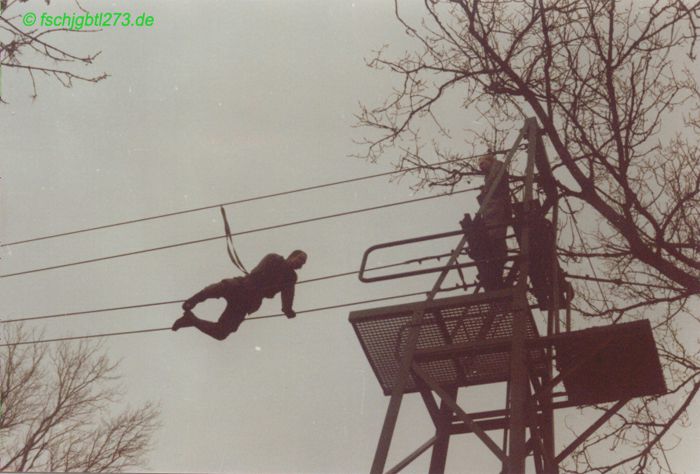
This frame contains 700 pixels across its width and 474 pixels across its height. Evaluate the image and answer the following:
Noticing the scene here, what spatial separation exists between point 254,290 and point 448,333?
3.67m

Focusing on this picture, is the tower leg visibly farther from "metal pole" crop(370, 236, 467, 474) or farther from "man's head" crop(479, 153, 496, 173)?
"man's head" crop(479, 153, 496, 173)

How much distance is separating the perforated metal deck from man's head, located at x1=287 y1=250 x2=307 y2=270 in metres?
2.87

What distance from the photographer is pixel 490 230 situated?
26.3 feet

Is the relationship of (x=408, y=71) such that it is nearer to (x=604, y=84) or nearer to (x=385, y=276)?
(x=604, y=84)

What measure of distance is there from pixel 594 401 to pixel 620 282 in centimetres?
438

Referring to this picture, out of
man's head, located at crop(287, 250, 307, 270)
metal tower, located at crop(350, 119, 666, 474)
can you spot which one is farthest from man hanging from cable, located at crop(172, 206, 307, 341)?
metal tower, located at crop(350, 119, 666, 474)

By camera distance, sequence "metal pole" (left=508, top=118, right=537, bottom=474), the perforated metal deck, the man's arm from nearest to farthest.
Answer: "metal pole" (left=508, top=118, right=537, bottom=474) < the perforated metal deck < the man's arm

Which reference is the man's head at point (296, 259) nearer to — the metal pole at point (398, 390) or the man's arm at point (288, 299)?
the man's arm at point (288, 299)

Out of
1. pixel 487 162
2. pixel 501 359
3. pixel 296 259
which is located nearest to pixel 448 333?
pixel 501 359

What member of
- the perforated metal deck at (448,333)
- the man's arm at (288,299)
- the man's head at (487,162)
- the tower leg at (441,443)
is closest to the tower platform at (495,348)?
the perforated metal deck at (448,333)

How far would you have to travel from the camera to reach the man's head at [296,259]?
10.2 metres

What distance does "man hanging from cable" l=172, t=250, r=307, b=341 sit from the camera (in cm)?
993

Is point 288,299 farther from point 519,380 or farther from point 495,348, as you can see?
point 519,380

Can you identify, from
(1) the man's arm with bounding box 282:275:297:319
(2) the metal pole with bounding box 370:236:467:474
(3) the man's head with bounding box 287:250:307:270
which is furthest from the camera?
(3) the man's head with bounding box 287:250:307:270
